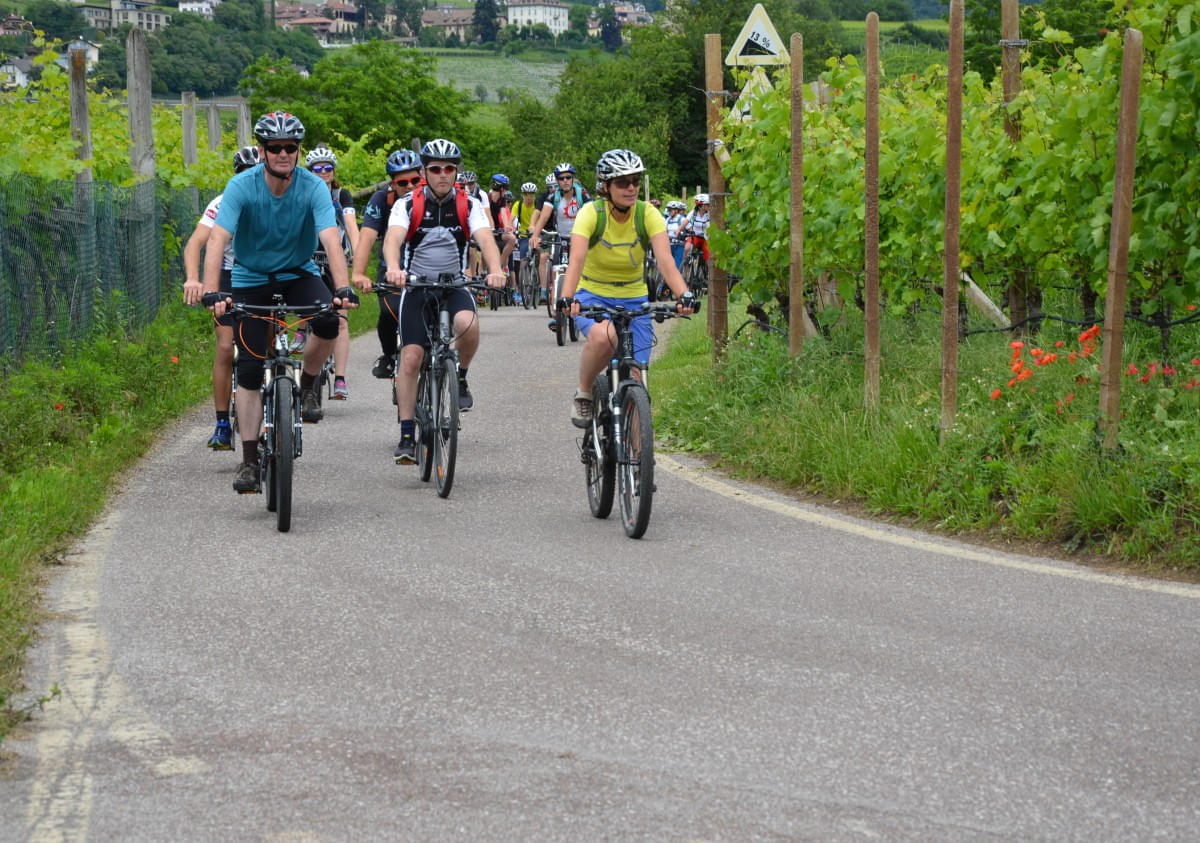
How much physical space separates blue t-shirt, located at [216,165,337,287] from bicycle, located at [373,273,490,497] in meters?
0.66

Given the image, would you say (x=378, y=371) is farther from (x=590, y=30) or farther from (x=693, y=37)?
(x=590, y=30)

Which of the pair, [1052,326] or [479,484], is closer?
[479,484]

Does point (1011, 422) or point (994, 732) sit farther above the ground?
point (1011, 422)

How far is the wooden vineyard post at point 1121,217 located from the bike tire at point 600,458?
237cm

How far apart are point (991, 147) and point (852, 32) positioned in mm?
126467

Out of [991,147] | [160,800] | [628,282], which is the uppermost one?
[991,147]

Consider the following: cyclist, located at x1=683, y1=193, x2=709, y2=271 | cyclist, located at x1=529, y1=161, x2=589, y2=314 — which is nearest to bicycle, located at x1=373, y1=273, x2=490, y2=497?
cyclist, located at x1=529, y1=161, x2=589, y2=314

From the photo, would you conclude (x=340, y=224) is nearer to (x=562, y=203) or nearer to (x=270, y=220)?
(x=270, y=220)

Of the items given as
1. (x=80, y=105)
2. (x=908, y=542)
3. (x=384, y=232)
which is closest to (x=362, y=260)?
(x=384, y=232)

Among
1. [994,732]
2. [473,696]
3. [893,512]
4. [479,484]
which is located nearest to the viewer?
[994,732]

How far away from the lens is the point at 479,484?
10.3 m

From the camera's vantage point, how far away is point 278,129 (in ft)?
29.9

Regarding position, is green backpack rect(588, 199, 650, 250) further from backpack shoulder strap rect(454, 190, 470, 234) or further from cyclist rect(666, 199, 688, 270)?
cyclist rect(666, 199, 688, 270)

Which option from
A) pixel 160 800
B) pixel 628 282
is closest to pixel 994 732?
pixel 160 800
